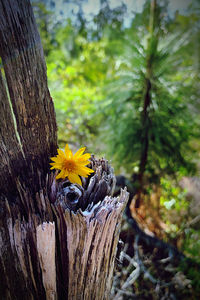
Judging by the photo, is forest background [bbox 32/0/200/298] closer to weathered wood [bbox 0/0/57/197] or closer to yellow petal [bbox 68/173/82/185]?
weathered wood [bbox 0/0/57/197]

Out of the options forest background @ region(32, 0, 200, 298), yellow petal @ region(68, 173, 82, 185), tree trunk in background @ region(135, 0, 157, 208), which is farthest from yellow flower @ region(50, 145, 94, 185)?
tree trunk in background @ region(135, 0, 157, 208)

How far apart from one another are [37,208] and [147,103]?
5.89 feet

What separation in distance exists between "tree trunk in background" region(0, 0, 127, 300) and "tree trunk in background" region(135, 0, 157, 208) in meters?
1.54

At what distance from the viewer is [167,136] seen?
2256mm

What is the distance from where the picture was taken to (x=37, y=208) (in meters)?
0.75

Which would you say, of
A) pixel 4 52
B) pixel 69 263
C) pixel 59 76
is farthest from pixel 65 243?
pixel 59 76

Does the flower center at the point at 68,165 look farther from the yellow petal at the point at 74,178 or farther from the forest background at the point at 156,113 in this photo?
the forest background at the point at 156,113

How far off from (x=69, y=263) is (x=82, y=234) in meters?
0.14

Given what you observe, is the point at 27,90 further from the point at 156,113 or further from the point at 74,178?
the point at 156,113

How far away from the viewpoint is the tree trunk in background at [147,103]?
194 centimetres

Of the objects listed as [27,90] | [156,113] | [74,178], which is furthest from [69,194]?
[156,113]

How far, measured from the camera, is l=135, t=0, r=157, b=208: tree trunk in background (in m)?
1.94

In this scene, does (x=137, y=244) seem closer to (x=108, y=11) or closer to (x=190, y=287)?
(x=190, y=287)

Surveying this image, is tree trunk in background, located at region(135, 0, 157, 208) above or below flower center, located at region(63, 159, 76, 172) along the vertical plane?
above
